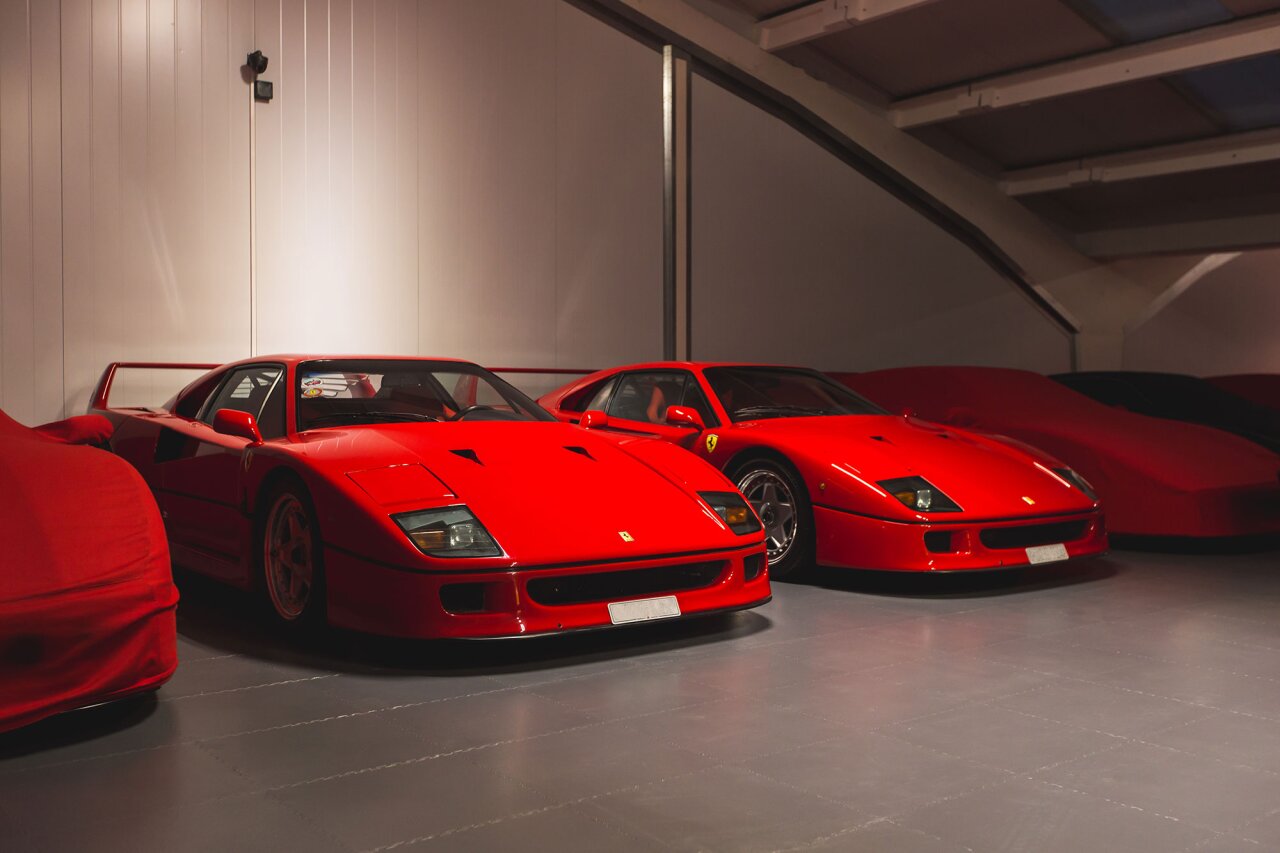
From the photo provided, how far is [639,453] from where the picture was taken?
14.0 feet

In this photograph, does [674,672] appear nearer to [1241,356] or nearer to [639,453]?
[639,453]

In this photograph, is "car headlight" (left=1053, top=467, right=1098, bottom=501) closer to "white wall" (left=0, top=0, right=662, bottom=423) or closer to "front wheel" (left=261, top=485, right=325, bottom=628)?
"front wheel" (left=261, top=485, right=325, bottom=628)

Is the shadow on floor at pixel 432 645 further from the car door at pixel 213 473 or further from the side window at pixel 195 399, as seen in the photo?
the side window at pixel 195 399

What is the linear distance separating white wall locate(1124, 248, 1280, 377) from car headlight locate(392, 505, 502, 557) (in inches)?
541

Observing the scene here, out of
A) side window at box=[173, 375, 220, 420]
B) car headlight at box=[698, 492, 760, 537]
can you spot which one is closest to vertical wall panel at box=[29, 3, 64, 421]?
side window at box=[173, 375, 220, 420]

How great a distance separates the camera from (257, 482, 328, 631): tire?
3.56 meters

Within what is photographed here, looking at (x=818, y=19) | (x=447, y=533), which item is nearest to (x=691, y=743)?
(x=447, y=533)

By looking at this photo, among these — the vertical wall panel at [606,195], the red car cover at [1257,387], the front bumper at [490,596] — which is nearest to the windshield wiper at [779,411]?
the front bumper at [490,596]

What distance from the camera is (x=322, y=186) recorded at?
24.7ft

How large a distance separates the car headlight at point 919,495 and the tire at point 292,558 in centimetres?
230

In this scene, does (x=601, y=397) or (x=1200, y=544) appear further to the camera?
(x=1200, y=544)

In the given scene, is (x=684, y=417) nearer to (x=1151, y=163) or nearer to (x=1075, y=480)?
(x=1075, y=480)

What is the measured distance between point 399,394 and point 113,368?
3.13 metres

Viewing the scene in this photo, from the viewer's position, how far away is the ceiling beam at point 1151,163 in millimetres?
11125
